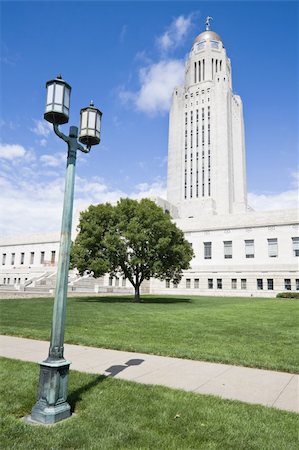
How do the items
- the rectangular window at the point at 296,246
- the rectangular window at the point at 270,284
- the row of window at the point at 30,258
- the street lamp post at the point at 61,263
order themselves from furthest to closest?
the row of window at the point at 30,258
the rectangular window at the point at 270,284
the rectangular window at the point at 296,246
the street lamp post at the point at 61,263

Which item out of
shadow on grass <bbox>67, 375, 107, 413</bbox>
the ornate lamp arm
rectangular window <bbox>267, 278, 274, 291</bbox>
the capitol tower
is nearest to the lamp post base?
shadow on grass <bbox>67, 375, 107, 413</bbox>

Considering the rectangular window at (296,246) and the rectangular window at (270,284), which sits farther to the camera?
the rectangular window at (270,284)

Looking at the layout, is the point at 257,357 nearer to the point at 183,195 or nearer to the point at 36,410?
the point at 36,410

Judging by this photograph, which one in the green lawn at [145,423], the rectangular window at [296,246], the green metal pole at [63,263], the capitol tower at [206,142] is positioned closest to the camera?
the green lawn at [145,423]

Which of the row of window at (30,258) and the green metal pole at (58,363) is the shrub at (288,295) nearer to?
the green metal pole at (58,363)

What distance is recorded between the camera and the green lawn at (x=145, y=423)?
4.07 meters

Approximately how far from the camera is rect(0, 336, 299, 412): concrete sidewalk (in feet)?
19.2

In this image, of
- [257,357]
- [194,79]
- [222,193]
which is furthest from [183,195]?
[257,357]

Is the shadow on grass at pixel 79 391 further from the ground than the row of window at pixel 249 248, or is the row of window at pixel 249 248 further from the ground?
the row of window at pixel 249 248

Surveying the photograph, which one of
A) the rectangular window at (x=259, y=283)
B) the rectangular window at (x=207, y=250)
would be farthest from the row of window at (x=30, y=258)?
the rectangular window at (x=259, y=283)

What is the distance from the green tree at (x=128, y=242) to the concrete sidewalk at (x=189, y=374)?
22003mm

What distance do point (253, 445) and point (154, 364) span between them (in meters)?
4.03

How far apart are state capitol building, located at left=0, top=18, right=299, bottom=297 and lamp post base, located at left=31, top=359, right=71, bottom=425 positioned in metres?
36.5

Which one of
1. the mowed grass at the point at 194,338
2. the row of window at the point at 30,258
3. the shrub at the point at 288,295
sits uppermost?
the row of window at the point at 30,258
